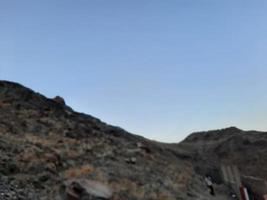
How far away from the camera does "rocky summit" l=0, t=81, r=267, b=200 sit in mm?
12359

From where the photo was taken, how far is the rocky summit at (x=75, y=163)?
40.5ft

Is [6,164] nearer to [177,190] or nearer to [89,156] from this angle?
[89,156]

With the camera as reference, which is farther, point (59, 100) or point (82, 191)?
point (59, 100)

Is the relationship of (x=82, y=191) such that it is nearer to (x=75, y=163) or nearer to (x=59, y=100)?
(x=75, y=163)

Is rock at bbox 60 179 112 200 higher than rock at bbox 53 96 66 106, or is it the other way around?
rock at bbox 53 96 66 106

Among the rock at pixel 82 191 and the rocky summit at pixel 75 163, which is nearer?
the rock at pixel 82 191

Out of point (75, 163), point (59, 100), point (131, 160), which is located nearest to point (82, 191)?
point (75, 163)

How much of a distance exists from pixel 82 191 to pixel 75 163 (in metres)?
4.64

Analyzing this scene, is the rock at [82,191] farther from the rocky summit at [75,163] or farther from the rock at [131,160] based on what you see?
the rock at [131,160]

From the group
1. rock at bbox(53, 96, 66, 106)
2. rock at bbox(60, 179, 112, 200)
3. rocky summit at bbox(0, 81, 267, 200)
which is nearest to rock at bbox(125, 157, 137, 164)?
rocky summit at bbox(0, 81, 267, 200)

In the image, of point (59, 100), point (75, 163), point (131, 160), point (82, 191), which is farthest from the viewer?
point (59, 100)

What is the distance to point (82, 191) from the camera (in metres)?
11.6

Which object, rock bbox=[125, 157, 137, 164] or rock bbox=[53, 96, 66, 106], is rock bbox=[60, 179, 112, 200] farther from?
rock bbox=[53, 96, 66, 106]

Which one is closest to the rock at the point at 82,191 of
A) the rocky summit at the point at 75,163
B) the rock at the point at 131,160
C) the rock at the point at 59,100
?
the rocky summit at the point at 75,163
